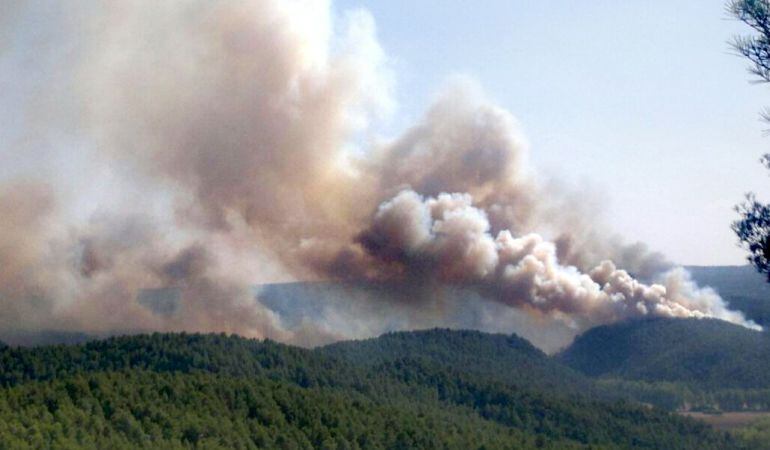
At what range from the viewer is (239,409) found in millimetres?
136875

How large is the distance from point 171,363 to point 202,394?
158ft

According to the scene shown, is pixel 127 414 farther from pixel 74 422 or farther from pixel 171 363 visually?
pixel 171 363

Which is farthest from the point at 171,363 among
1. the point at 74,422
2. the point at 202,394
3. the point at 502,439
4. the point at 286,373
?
the point at 74,422

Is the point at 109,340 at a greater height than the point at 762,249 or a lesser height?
greater

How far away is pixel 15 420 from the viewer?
105 meters

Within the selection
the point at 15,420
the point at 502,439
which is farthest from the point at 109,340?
the point at 15,420

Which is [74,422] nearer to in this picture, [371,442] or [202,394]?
[202,394]

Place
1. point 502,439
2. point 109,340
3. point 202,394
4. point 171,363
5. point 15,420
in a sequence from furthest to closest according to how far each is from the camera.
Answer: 1. point 109,340
2. point 171,363
3. point 502,439
4. point 202,394
5. point 15,420

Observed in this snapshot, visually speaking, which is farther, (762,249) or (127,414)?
(127,414)

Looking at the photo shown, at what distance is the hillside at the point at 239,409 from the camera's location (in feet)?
376

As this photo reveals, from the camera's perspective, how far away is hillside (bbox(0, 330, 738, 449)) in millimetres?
114688

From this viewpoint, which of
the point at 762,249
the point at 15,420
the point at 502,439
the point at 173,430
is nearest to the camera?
the point at 762,249

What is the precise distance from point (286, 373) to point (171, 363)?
2025 centimetres

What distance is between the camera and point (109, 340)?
19775 centimetres
